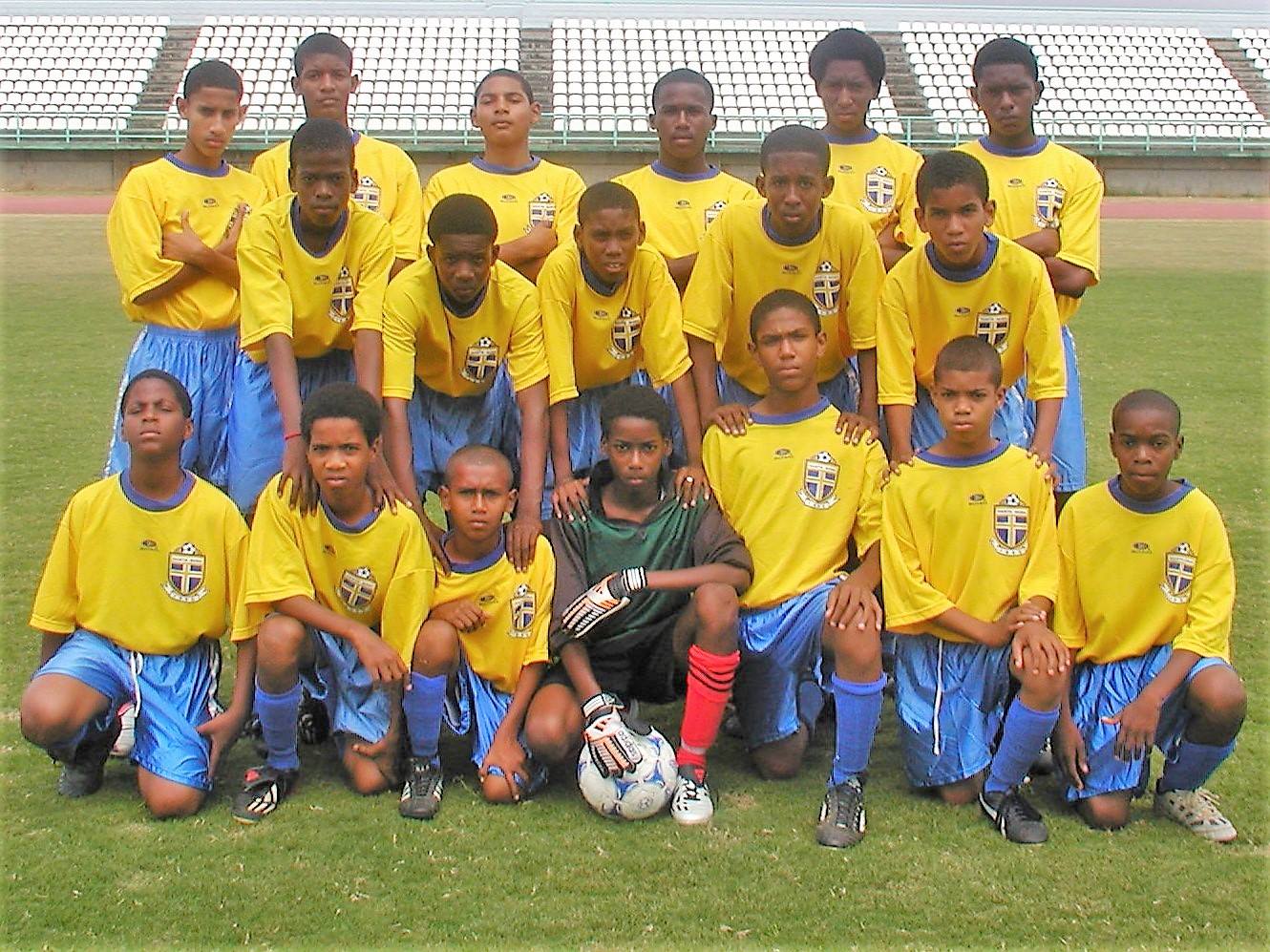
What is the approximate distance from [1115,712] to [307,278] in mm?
2392

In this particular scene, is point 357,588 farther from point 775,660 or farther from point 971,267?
point 971,267

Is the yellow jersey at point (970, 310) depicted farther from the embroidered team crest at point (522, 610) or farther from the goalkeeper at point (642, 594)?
the embroidered team crest at point (522, 610)

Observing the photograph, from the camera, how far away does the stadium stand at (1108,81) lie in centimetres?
2891

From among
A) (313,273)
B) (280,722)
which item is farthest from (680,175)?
(280,722)

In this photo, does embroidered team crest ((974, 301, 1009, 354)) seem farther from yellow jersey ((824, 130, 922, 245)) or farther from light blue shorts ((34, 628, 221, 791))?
light blue shorts ((34, 628, 221, 791))

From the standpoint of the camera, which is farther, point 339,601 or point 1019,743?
point 339,601

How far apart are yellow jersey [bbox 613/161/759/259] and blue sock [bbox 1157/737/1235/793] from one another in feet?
6.96

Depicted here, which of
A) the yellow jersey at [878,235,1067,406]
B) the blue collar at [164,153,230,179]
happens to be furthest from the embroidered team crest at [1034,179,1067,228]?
the blue collar at [164,153,230,179]

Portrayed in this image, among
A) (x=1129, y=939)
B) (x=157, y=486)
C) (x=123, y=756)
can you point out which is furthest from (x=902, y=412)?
(x=123, y=756)

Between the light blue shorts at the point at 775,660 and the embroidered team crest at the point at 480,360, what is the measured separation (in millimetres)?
1041

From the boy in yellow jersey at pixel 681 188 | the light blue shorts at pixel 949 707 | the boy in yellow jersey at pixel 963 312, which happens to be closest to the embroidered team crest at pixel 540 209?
the boy in yellow jersey at pixel 681 188

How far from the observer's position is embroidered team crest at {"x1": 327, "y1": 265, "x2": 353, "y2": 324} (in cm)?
400

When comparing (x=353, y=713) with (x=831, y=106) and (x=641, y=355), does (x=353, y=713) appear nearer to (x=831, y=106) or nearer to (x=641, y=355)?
(x=641, y=355)

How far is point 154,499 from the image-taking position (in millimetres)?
3512
